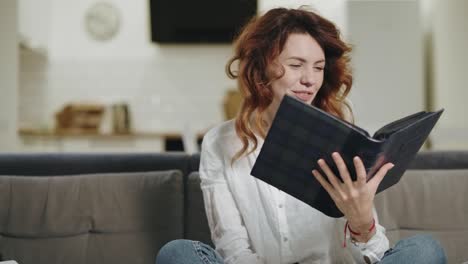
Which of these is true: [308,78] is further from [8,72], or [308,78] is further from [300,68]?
[8,72]

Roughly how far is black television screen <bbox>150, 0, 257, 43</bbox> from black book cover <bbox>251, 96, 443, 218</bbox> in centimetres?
474

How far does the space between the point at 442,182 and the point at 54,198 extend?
1257mm

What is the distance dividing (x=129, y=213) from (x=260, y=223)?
0.60 meters

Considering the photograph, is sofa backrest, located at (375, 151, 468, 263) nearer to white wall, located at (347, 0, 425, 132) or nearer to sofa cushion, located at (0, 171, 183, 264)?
sofa cushion, located at (0, 171, 183, 264)

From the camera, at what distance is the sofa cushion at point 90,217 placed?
6.12 feet

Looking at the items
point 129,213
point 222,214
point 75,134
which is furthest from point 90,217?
point 75,134

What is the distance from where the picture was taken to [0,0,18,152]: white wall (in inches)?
158

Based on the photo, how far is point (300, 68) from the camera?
1.47m

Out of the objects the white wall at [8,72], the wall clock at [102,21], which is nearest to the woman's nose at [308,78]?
the white wall at [8,72]

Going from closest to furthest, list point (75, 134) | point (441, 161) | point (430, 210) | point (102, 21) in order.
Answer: point (430, 210)
point (441, 161)
point (75, 134)
point (102, 21)

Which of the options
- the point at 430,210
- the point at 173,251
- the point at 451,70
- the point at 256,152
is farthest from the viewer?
the point at 451,70

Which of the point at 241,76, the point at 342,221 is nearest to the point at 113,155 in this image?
the point at 241,76

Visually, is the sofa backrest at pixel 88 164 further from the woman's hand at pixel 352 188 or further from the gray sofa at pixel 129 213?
the woman's hand at pixel 352 188

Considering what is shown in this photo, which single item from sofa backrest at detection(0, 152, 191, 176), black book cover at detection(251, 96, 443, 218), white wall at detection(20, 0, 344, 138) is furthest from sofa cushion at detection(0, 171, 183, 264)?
white wall at detection(20, 0, 344, 138)
